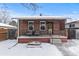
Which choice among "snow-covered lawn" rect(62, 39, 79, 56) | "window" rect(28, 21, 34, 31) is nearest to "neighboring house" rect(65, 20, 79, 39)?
"snow-covered lawn" rect(62, 39, 79, 56)

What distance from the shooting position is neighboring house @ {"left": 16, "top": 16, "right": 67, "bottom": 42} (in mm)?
5023

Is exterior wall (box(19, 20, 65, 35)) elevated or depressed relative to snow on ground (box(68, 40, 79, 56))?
elevated

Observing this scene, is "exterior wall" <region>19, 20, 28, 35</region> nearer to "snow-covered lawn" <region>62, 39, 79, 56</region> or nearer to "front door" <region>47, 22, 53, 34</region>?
"front door" <region>47, 22, 53, 34</region>

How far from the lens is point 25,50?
193 inches

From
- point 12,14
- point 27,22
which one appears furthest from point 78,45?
point 12,14

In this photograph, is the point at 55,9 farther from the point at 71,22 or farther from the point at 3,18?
the point at 3,18

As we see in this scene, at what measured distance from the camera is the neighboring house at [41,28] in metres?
5.02

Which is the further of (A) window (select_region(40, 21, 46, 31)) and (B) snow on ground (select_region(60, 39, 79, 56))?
(A) window (select_region(40, 21, 46, 31))

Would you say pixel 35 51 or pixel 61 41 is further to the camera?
pixel 61 41

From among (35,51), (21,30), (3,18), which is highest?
(3,18)

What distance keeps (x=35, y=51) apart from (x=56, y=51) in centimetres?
51

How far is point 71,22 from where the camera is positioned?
16.8 feet

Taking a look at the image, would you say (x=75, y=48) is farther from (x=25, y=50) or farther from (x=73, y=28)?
(x=25, y=50)

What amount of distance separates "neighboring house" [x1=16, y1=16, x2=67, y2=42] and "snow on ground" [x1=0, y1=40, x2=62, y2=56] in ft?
0.58
